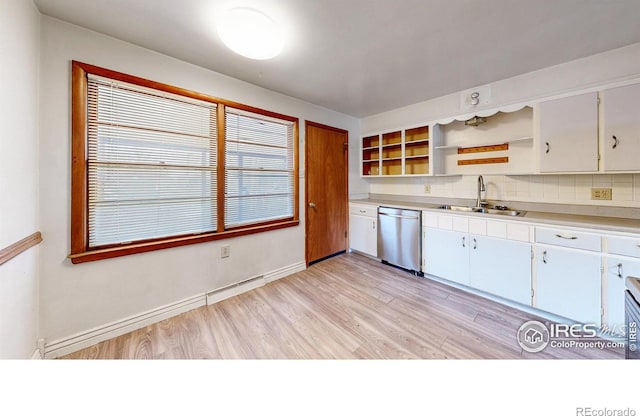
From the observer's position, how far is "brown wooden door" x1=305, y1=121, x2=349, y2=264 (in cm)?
320

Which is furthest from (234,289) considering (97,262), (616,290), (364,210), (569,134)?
(569,134)

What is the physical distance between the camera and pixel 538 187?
244cm

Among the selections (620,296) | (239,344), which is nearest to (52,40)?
(239,344)

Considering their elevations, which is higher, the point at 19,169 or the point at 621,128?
the point at 621,128

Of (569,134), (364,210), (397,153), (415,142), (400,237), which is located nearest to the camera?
(569,134)

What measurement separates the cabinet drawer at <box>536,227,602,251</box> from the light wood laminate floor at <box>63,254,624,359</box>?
27.6 inches

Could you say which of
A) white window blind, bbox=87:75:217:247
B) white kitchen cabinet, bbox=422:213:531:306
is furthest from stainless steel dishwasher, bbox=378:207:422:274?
white window blind, bbox=87:75:217:247

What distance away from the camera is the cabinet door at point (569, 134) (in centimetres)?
196
